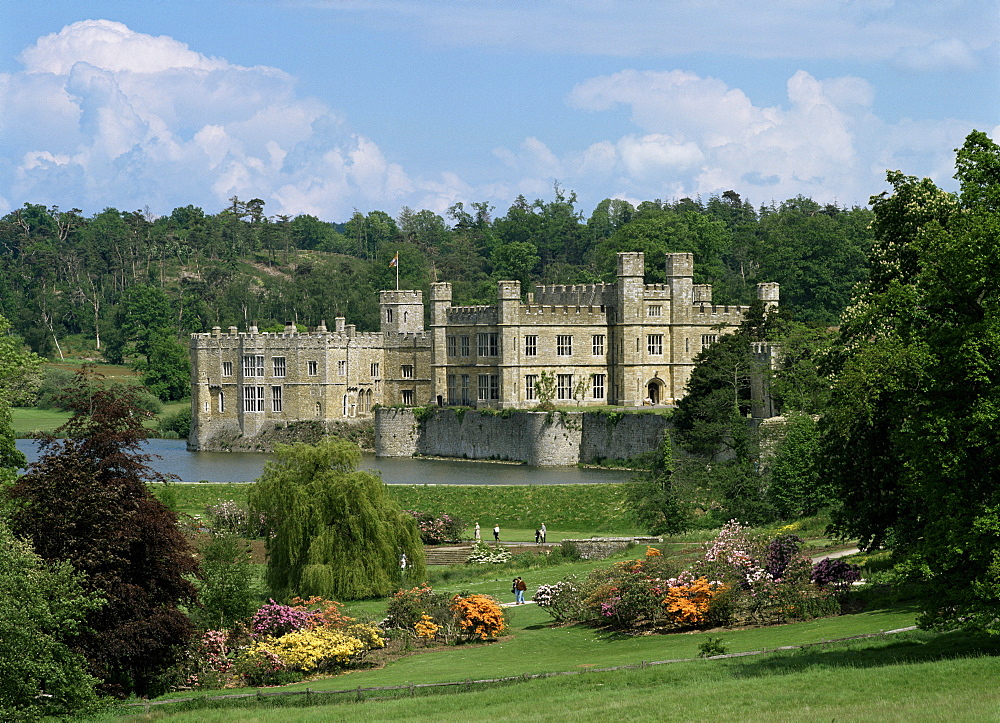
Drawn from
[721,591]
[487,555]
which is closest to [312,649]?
[721,591]

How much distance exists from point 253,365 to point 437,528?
109ft

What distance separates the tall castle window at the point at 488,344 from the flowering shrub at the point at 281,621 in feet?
137

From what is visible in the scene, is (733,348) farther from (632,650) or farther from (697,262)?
(697,262)

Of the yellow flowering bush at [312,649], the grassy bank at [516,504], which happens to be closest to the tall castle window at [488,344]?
the grassy bank at [516,504]

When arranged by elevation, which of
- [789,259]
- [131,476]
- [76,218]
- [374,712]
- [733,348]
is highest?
[76,218]

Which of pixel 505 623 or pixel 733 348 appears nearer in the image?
pixel 505 623

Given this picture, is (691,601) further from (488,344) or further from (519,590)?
(488,344)

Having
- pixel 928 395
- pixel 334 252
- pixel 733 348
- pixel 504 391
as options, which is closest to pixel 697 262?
pixel 504 391

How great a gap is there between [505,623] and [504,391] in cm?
3964

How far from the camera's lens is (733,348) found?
52812 millimetres

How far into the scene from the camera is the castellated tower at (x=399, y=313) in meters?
74.1

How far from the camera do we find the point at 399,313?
74.2 meters

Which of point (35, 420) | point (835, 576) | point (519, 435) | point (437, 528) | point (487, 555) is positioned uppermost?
point (35, 420)

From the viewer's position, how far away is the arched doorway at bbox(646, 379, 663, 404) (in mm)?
66688
